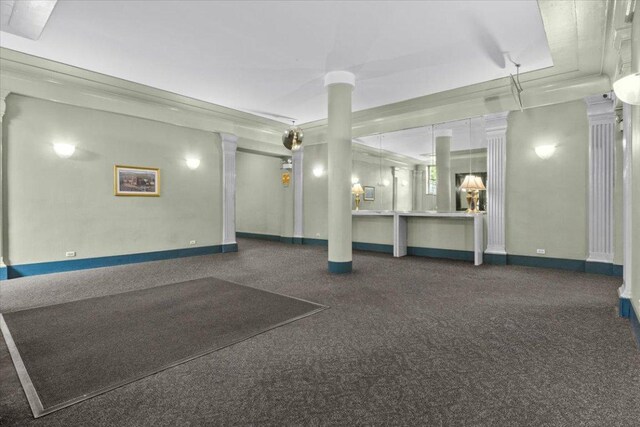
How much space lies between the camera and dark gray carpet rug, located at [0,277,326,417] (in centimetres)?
235

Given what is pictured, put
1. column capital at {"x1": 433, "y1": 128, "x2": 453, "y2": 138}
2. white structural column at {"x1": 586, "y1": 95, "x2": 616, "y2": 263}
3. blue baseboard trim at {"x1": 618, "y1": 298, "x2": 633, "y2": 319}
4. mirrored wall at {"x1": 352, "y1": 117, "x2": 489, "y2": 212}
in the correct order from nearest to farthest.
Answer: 1. blue baseboard trim at {"x1": 618, "y1": 298, "x2": 633, "y2": 319}
2. white structural column at {"x1": 586, "y1": 95, "x2": 616, "y2": 263}
3. mirrored wall at {"x1": 352, "y1": 117, "x2": 489, "y2": 212}
4. column capital at {"x1": 433, "y1": 128, "x2": 453, "y2": 138}

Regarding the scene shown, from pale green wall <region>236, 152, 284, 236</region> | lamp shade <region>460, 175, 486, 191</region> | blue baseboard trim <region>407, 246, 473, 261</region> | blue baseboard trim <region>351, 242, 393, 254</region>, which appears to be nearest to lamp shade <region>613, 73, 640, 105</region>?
lamp shade <region>460, 175, 486, 191</region>

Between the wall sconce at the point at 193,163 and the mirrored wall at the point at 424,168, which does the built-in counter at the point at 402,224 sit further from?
the wall sconce at the point at 193,163

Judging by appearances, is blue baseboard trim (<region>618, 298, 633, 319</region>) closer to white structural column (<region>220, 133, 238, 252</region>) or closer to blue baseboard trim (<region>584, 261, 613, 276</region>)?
blue baseboard trim (<region>584, 261, 613, 276</region>)

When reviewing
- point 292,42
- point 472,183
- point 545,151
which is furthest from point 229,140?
point 545,151

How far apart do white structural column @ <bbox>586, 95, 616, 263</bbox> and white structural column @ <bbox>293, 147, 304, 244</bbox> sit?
685cm

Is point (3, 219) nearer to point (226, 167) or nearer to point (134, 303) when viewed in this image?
point (134, 303)

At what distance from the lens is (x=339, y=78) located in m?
5.93

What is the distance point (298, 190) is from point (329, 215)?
425cm

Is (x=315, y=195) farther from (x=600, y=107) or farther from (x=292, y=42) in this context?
(x=600, y=107)

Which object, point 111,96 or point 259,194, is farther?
point 259,194

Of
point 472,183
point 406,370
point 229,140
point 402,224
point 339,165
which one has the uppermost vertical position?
point 229,140

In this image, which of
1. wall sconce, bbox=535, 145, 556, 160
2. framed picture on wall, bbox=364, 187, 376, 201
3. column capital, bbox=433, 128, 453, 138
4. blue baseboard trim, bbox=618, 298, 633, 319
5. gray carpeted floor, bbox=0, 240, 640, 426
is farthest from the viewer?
framed picture on wall, bbox=364, 187, 376, 201

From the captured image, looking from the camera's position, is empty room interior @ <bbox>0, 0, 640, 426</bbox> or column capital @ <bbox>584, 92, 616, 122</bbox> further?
column capital @ <bbox>584, 92, 616, 122</bbox>
